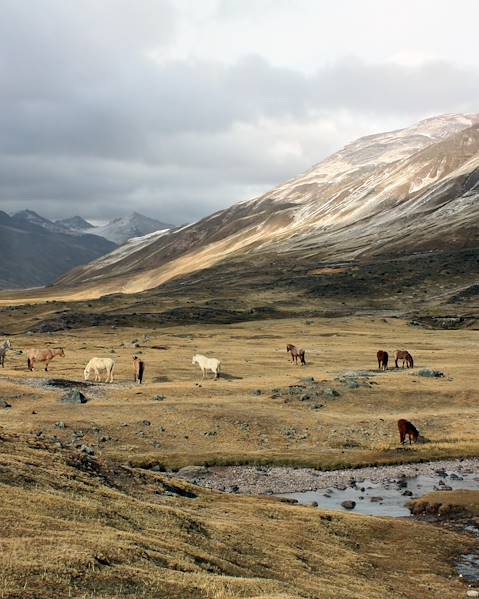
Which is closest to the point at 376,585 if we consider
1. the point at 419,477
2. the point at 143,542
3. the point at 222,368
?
the point at 143,542

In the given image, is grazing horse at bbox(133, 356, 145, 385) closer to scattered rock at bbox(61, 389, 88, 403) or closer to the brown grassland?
the brown grassland

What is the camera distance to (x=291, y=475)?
1612 inches

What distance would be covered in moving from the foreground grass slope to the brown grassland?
0.08 m

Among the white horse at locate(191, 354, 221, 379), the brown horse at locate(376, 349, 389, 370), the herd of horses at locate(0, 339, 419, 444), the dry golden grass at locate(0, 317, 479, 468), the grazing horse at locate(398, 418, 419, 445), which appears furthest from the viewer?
the brown horse at locate(376, 349, 389, 370)

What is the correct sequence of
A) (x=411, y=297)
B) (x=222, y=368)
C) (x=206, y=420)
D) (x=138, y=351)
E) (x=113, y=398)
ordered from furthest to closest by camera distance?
1. (x=411, y=297)
2. (x=138, y=351)
3. (x=222, y=368)
4. (x=113, y=398)
5. (x=206, y=420)

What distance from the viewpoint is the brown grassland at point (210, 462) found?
17.9 meters

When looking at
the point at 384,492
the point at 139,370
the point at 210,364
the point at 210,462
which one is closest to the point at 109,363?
the point at 139,370

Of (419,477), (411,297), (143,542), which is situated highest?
(411,297)

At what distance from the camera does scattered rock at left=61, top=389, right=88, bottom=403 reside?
172 ft

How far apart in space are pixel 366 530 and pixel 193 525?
918 cm

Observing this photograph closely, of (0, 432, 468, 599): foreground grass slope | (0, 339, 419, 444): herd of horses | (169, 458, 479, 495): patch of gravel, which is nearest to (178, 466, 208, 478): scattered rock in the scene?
(169, 458, 479, 495): patch of gravel

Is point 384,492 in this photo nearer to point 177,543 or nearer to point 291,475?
point 291,475

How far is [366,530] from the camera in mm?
29812

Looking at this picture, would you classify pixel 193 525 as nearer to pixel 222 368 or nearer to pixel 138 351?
pixel 222 368
